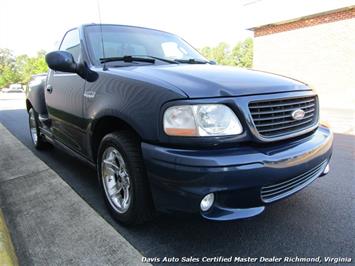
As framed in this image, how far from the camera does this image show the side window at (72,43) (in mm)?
3020

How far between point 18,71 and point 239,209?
89423mm

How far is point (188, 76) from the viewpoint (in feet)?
6.78

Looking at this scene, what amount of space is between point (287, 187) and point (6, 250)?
190 cm

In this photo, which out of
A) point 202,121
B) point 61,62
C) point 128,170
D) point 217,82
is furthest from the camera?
point 61,62

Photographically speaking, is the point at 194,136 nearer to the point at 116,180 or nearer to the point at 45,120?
the point at 116,180

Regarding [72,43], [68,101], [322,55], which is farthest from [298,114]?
[322,55]

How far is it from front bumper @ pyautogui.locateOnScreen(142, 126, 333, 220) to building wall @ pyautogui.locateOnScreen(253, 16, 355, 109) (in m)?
10.7

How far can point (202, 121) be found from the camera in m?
1.79

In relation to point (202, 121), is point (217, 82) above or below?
above

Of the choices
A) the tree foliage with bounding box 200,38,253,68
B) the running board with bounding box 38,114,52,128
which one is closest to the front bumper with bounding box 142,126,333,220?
the running board with bounding box 38,114,52,128

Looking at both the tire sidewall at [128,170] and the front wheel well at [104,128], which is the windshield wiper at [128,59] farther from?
the tire sidewall at [128,170]

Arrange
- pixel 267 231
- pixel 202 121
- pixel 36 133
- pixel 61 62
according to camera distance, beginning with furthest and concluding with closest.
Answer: pixel 36 133 → pixel 61 62 → pixel 267 231 → pixel 202 121

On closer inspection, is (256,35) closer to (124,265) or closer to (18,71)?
(124,265)

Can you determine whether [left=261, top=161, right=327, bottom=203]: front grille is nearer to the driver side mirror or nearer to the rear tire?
the driver side mirror
